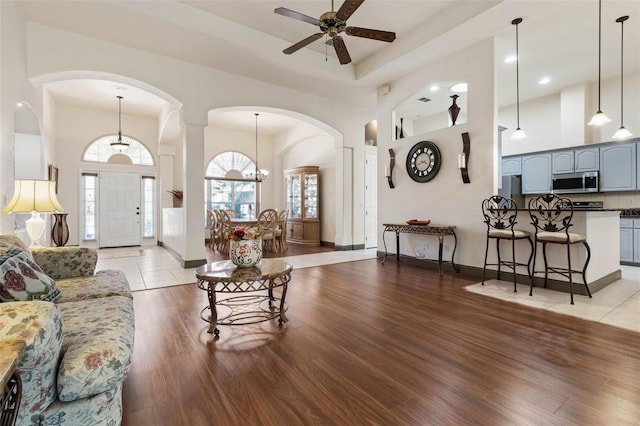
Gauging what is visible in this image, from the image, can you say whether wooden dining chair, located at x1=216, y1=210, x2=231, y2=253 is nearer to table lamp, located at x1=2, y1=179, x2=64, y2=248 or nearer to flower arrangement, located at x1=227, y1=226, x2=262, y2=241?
table lamp, located at x1=2, y1=179, x2=64, y2=248

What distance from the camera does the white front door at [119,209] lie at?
7.82 metres

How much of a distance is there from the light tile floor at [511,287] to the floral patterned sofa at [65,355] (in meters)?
2.63

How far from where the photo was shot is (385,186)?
602 cm

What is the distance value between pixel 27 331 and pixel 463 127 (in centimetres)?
507

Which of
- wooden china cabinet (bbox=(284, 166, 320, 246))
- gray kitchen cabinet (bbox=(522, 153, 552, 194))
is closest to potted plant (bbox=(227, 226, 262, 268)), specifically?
wooden china cabinet (bbox=(284, 166, 320, 246))

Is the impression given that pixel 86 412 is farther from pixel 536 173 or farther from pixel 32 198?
pixel 536 173

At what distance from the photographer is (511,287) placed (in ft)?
12.6

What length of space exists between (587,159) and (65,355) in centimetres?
757

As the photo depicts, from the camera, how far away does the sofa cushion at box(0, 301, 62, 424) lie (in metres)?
1.00

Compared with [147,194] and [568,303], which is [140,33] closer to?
[147,194]

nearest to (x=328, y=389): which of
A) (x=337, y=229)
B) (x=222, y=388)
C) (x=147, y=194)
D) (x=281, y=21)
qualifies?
(x=222, y=388)

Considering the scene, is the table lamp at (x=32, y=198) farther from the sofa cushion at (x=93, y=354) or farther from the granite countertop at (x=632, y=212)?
the granite countertop at (x=632, y=212)

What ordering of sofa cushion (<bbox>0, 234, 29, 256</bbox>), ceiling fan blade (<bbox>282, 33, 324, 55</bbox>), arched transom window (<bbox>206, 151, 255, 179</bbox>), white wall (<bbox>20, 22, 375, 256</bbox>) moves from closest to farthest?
sofa cushion (<bbox>0, 234, 29, 256</bbox>) → ceiling fan blade (<bbox>282, 33, 324, 55</bbox>) → white wall (<bbox>20, 22, 375, 256</bbox>) → arched transom window (<bbox>206, 151, 255, 179</bbox>)

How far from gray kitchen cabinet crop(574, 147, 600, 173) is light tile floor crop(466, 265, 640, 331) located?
2311mm
